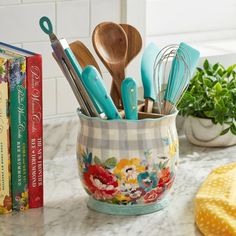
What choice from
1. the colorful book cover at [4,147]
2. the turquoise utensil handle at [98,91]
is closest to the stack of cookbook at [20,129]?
the colorful book cover at [4,147]

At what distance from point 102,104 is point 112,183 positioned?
139 mm

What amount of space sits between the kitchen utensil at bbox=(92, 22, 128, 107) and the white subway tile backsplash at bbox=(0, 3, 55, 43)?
0.24 metres

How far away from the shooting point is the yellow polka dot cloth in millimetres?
1322

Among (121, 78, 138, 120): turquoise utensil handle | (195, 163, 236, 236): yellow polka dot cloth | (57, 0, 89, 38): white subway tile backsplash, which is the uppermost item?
(57, 0, 89, 38): white subway tile backsplash

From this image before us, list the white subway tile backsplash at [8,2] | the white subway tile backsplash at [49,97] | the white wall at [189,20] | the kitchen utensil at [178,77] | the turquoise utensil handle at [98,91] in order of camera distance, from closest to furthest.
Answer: the turquoise utensil handle at [98,91] → the kitchen utensil at [178,77] → the white subway tile backsplash at [8,2] → the white subway tile backsplash at [49,97] → the white wall at [189,20]

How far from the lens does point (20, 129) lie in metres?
1.39

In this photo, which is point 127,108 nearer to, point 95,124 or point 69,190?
point 95,124

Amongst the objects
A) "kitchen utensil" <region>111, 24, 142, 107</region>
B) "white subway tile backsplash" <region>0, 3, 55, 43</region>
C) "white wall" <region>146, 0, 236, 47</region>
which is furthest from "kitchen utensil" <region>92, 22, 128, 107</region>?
"white wall" <region>146, 0, 236, 47</region>

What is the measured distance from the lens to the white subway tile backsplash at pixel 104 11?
171 cm

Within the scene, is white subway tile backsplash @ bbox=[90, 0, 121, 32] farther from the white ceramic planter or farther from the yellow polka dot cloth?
the yellow polka dot cloth

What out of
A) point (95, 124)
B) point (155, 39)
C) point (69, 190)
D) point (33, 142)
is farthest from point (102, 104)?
point (155, 39)

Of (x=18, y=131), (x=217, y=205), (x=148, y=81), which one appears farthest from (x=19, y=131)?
(x=217, y=205)

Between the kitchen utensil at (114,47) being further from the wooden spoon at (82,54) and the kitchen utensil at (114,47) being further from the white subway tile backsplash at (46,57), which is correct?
the white subway tile backsplash at (46,57)

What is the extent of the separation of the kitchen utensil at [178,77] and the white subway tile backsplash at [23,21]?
0.35 metres
